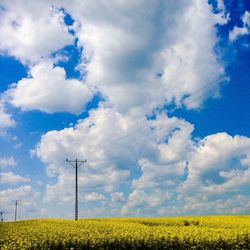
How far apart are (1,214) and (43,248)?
78.1m

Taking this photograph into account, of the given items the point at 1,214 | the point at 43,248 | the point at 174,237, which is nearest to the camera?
the point at 43,248

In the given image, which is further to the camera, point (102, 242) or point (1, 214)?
point (1, 214)

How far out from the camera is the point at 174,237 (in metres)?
19.5

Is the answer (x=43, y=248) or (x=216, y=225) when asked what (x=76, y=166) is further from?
(x=43, y=248)

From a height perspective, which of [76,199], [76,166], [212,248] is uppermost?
[76,166]

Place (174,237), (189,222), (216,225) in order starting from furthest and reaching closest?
1. (189,222)
2. (216,225)
3. (174,237)

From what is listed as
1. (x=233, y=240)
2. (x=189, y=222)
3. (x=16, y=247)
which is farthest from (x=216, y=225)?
(x=16, y=247)

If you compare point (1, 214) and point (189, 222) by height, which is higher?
point (1, 214)

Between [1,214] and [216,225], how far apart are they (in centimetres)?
6572

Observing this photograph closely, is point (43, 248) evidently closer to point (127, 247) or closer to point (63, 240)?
point (63, 240)

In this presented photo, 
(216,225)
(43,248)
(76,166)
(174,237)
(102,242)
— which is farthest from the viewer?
(76,166)

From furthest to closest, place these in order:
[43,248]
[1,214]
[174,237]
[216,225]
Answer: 1. [1,214]
2. [216,225]
3. [174,237]
4. [43,248]

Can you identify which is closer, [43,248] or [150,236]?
[43,248]

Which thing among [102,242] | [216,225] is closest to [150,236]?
[102,242]
